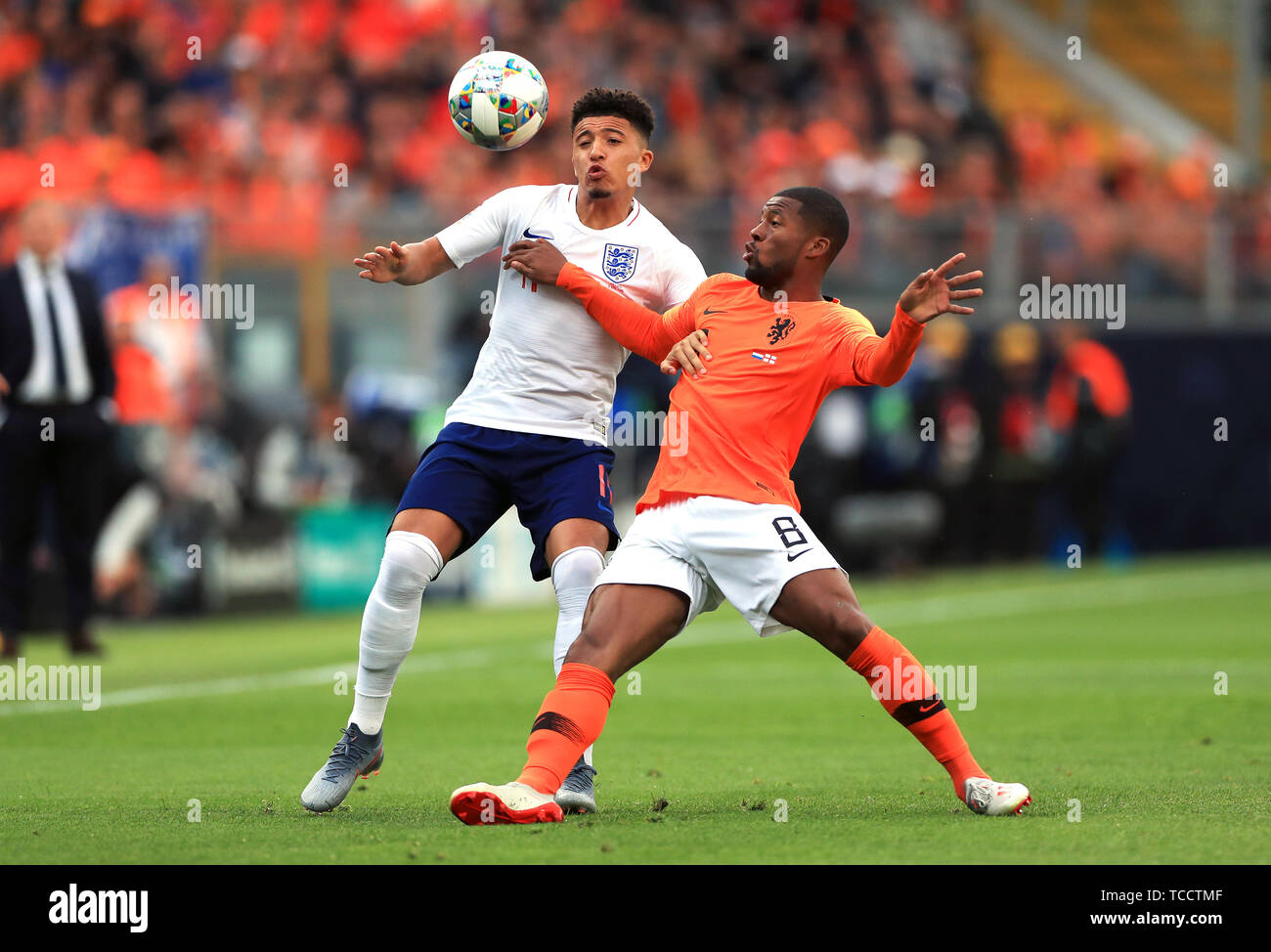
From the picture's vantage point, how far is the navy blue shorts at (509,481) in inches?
260

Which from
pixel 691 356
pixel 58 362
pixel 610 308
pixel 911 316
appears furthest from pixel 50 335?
pixel 911 316

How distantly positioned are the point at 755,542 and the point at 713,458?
34 centimetres

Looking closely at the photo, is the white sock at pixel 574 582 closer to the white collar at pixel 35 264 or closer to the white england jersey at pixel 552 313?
the white england jersey at pixel 552 313

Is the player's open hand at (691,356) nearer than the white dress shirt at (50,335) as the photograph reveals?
Yes

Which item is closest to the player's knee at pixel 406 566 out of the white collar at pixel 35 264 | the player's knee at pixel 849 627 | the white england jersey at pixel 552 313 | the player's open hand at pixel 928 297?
the white england jersey at pixel 552 313

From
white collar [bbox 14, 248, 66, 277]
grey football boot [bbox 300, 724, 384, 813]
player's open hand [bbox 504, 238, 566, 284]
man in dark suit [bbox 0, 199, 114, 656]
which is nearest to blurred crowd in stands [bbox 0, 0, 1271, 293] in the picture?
white collar [bbox 14, 248, 66, 277]

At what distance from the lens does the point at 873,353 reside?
19.8 ft

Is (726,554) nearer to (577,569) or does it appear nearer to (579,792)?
(577,569)

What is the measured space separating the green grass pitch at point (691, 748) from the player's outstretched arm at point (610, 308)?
5.07 feet

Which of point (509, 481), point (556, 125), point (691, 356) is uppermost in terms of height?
point (556, 125)

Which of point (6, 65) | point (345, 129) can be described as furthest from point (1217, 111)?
point (6, 65)

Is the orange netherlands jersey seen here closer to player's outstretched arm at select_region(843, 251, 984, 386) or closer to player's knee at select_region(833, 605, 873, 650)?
player's outstretched arm at select_region(843, 251, 984, 386)

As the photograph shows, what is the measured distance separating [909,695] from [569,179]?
11.7 m
